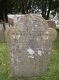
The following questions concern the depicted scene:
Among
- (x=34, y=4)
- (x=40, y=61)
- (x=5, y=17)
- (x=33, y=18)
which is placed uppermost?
(x=33, y=18)

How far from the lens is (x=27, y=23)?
698 centimetres

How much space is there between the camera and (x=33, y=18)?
7.00 meters

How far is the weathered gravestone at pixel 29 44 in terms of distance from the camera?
697 centimetres

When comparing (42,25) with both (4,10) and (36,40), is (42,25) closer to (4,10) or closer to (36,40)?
(36,40)

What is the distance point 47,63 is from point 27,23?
1.08 metres

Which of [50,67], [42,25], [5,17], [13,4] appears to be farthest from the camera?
[13,4]

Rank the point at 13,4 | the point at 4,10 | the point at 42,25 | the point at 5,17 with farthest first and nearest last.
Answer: the point at 13,4
the point at 4,10
the point at 5,17
the point at 42,25

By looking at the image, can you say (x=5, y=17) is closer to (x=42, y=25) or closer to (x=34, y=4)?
(x=42, y=25)

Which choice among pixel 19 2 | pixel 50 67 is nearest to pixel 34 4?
pixel 19 2

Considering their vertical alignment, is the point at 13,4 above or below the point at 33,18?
below

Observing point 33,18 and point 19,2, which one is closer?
point 33,18

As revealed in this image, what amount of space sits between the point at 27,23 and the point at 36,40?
45 cm

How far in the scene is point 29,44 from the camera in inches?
276

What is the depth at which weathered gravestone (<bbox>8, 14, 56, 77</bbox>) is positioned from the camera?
6.97 meters
